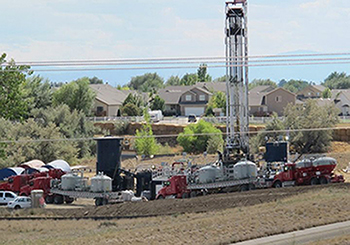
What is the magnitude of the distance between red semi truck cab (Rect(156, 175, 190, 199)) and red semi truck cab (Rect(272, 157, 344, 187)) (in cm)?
574

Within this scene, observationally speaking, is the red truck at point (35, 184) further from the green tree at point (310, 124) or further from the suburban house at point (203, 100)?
the suburban house at point (203, 100)

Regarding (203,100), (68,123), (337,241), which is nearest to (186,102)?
(203,100)

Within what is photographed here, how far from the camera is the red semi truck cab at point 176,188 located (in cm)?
3994

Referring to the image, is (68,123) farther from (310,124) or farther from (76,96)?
(310,124)

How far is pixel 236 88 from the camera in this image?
44.4 metres

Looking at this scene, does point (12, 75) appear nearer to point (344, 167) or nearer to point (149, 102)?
point (344, 167)

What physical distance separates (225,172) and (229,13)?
10918 millimetres

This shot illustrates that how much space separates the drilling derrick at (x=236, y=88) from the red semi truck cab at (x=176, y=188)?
4.90 m

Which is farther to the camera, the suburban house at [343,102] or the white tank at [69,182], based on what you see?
the suburban house at [343,102]

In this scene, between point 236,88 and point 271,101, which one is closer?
point 236,88

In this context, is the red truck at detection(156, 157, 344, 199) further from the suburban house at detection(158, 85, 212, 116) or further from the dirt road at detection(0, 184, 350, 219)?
the suburban house at detection(158, 85, 212, 116)

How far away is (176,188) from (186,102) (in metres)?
73.9

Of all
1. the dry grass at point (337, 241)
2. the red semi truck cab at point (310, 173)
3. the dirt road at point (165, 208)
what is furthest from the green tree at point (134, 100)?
the dry grass at point (337, 241)

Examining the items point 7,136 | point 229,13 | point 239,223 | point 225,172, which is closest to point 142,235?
point 239,223
